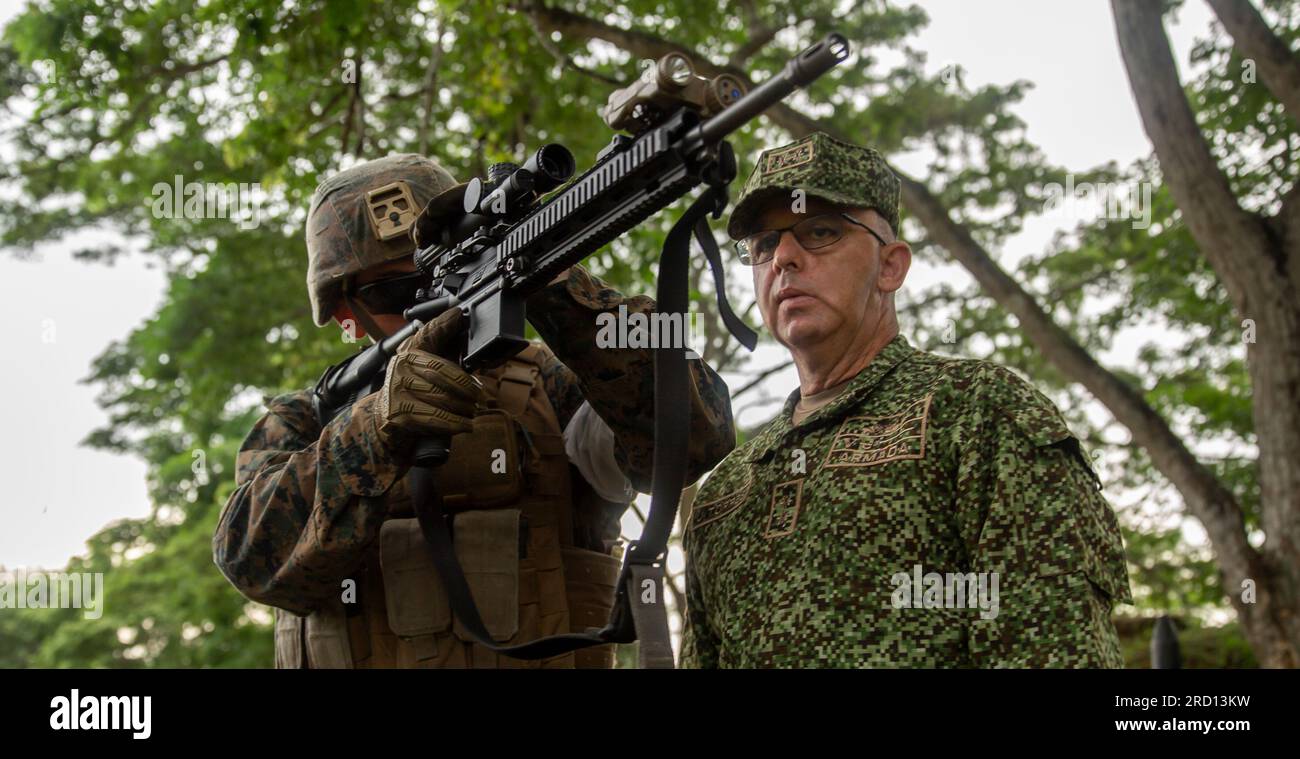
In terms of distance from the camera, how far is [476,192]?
291cm

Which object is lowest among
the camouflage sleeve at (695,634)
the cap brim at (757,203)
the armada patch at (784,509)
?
the camouflage sleeve at (695,634)

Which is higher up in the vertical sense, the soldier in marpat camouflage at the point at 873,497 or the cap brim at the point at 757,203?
the cap brim at the point at 757,203

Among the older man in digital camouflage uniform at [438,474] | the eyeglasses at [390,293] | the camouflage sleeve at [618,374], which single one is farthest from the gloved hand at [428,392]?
the eyeglasses at [390,293]

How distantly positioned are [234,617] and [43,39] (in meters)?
8.19

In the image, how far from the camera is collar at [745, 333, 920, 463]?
276cm

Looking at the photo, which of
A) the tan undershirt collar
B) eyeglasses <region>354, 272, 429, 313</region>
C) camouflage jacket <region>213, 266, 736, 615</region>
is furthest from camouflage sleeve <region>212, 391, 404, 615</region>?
the tan undershirt collar

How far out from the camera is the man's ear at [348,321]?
3.73 metres

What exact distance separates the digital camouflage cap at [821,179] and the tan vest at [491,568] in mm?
842

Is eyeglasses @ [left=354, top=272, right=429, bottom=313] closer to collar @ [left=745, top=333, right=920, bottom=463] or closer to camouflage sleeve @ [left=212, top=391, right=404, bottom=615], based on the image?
camouflage sleeve @ [left=212, top=391, right=404, bottom=615]

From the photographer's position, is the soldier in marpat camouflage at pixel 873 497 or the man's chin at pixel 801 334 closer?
the soldier in marpat camouflage at pixel 873 497

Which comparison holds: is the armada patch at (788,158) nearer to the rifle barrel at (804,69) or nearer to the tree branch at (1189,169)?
the rifle barrel at (804,69)

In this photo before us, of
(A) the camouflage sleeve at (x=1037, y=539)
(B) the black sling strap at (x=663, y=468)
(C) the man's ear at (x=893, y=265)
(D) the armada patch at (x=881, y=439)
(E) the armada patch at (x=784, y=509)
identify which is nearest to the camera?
(A) the camouflage sleeve at (x=1037, y=539)
